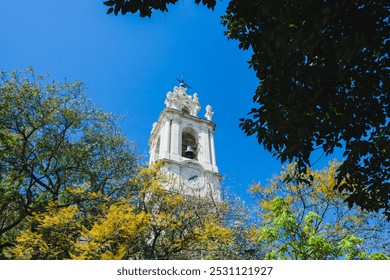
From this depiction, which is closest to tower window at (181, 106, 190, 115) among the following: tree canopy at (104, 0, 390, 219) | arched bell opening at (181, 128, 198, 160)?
arched bell opening at (181, 128, 198, 160)

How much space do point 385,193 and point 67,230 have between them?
8.80 m

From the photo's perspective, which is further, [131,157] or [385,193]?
[131,157]

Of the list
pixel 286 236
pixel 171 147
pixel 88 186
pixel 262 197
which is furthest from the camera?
pixel 171 147

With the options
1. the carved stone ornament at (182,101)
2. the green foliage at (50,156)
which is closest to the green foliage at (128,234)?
the green foliage at (50,156)

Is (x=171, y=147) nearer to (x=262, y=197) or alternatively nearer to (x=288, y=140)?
(x=262, y=197)

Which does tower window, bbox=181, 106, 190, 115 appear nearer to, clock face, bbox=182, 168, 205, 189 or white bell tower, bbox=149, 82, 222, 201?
white bell tower, bbox=149, 82, 222, 201

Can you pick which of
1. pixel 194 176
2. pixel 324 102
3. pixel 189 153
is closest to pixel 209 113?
pixel 189 153

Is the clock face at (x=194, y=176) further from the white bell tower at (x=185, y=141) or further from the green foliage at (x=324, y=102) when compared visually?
the green foliage at (x=324, y=102)

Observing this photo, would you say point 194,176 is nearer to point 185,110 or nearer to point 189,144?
point 189,144

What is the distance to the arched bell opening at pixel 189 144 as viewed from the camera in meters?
29.2

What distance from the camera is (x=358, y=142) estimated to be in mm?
6062

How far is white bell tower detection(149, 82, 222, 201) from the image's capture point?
1054 inches

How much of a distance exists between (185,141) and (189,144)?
475 millimetres
